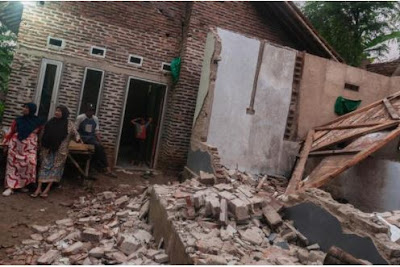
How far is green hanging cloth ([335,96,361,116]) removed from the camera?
725cm

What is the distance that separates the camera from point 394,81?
771 cm

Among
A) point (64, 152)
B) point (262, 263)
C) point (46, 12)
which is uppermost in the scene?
point (46, 12)

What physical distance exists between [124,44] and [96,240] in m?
4.81

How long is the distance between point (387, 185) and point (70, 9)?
781cm

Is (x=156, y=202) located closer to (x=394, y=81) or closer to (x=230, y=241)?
(x=230, y=241)

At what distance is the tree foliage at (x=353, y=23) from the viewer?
9.75 m

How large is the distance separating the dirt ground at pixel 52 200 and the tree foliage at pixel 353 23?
717 cm

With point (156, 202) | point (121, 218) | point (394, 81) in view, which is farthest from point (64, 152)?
point (394, 81)

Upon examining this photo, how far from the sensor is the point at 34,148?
18.6 ft

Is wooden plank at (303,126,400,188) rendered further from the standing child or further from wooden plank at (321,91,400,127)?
the standing child

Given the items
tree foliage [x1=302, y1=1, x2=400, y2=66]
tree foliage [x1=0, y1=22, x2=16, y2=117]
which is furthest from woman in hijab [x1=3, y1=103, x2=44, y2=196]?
tree foliage [x1=302, y1=1, x2=400, y2=66]

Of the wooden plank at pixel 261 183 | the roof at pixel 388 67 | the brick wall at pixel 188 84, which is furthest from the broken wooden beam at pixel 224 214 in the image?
the roof at pixel 388 67

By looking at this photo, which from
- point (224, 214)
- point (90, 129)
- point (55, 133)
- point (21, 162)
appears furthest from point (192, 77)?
point (224, 214)

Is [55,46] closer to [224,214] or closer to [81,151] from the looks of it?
[81,151]
